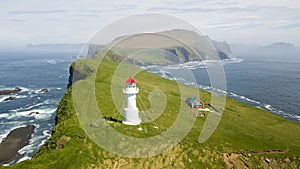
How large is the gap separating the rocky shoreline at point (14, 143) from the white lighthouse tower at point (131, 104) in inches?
988

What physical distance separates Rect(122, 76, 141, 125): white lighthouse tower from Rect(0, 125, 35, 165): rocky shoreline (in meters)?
25.1

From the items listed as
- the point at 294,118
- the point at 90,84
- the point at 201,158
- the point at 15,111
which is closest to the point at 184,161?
the point at 201,158

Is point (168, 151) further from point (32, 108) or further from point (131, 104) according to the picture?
point (32, 108)

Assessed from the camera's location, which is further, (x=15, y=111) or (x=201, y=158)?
(x=15, y=111)

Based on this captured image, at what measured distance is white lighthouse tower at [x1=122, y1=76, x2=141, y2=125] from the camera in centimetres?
3322

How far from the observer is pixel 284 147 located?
38062mm

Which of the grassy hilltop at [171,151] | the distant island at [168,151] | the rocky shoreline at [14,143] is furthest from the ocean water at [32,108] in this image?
the distant island at [168,151]

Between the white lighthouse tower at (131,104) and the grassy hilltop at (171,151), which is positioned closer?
the grassy hilltop at (171,151)

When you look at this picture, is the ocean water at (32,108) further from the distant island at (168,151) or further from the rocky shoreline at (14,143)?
the distant island at (168,151)

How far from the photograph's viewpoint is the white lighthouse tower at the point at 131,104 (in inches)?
1308

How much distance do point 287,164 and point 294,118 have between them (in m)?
42.1

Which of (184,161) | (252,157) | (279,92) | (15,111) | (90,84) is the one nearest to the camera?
(184,161)

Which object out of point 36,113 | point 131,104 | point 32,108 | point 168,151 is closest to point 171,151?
point 168,151

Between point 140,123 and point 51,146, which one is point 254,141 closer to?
point 140,123
